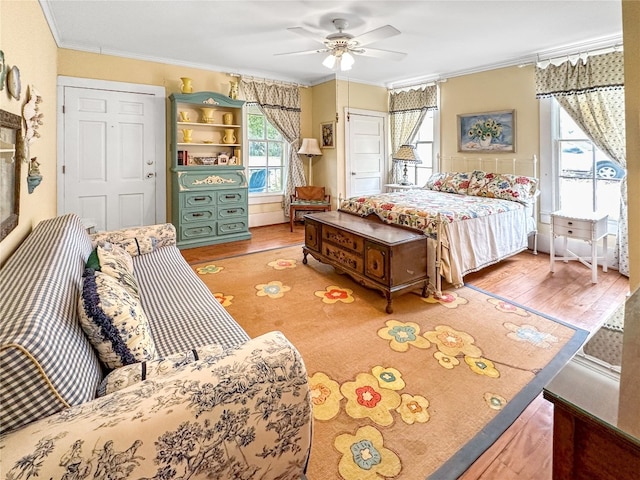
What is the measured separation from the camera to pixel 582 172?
4.19 meters

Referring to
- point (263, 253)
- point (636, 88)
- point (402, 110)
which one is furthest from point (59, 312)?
point (402, 110)

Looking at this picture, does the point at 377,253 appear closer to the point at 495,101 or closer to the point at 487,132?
the point at 487,132

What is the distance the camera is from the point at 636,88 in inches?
79.7

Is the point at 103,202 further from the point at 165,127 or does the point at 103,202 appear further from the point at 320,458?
the point at 320,458

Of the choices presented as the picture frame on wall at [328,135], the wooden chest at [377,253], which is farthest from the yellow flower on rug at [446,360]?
the picture frame on wall at [328,135]

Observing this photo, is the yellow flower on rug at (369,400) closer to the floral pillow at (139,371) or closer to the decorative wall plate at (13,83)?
the floral pillow at (139,371)

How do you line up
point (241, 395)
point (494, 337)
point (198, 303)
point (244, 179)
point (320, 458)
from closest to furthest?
point (241, 395), point (320, 458), point (198, 303), point (494, 337), point (244, 179)

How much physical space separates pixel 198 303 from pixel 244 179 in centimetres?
352

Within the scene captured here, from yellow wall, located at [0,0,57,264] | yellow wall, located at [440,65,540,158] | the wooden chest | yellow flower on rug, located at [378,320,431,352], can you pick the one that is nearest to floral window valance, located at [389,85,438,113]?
yellow wall, located at [440,65,540,158]

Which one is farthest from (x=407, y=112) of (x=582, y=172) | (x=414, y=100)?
(x=582, y=172)

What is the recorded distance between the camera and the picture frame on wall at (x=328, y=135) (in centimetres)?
596

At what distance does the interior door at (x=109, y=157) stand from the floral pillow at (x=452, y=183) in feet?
12.9

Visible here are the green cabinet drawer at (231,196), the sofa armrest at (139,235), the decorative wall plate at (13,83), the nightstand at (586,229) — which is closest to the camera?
the decorative wall plate at (13,83)

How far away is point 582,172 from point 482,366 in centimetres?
333
